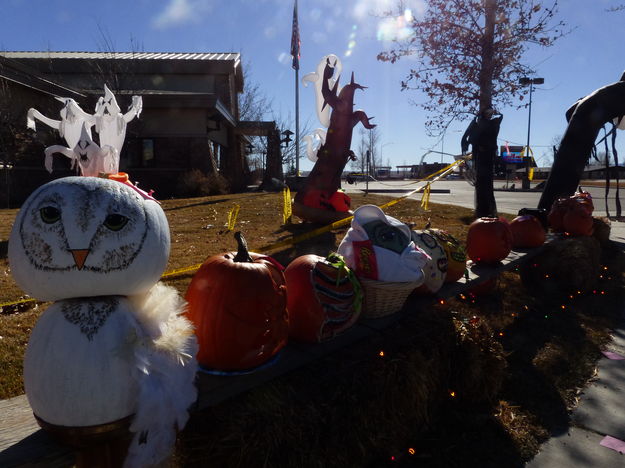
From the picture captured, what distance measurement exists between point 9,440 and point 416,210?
11.2 metres

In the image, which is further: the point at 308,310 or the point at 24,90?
the point at 24,90

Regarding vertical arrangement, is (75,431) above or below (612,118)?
below

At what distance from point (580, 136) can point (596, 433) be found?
656 cm

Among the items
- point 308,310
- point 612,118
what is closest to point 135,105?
point 308,310

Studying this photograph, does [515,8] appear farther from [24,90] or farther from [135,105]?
[24,90]

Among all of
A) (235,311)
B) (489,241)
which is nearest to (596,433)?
(489,241)

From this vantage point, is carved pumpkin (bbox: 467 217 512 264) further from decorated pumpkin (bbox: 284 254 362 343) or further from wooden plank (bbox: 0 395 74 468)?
wooden plank (bbox: 0 395 74 468)

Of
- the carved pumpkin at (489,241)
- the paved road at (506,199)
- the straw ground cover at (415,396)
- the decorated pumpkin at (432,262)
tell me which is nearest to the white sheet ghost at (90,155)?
the straw ground cover at (415,396)

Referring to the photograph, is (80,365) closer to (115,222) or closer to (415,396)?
(115,222)

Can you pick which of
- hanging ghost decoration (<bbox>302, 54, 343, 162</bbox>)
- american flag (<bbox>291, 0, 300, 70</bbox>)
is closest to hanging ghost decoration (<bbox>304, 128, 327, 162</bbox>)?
hanging ghost decoration (<bbox>302, 54, 343, 162</bbox>)

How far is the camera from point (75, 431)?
1628mm

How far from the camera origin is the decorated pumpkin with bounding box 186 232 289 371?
6.89 feet

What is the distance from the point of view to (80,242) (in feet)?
5.51

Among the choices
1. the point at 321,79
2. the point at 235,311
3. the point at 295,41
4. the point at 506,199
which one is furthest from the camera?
the point at 295,41
